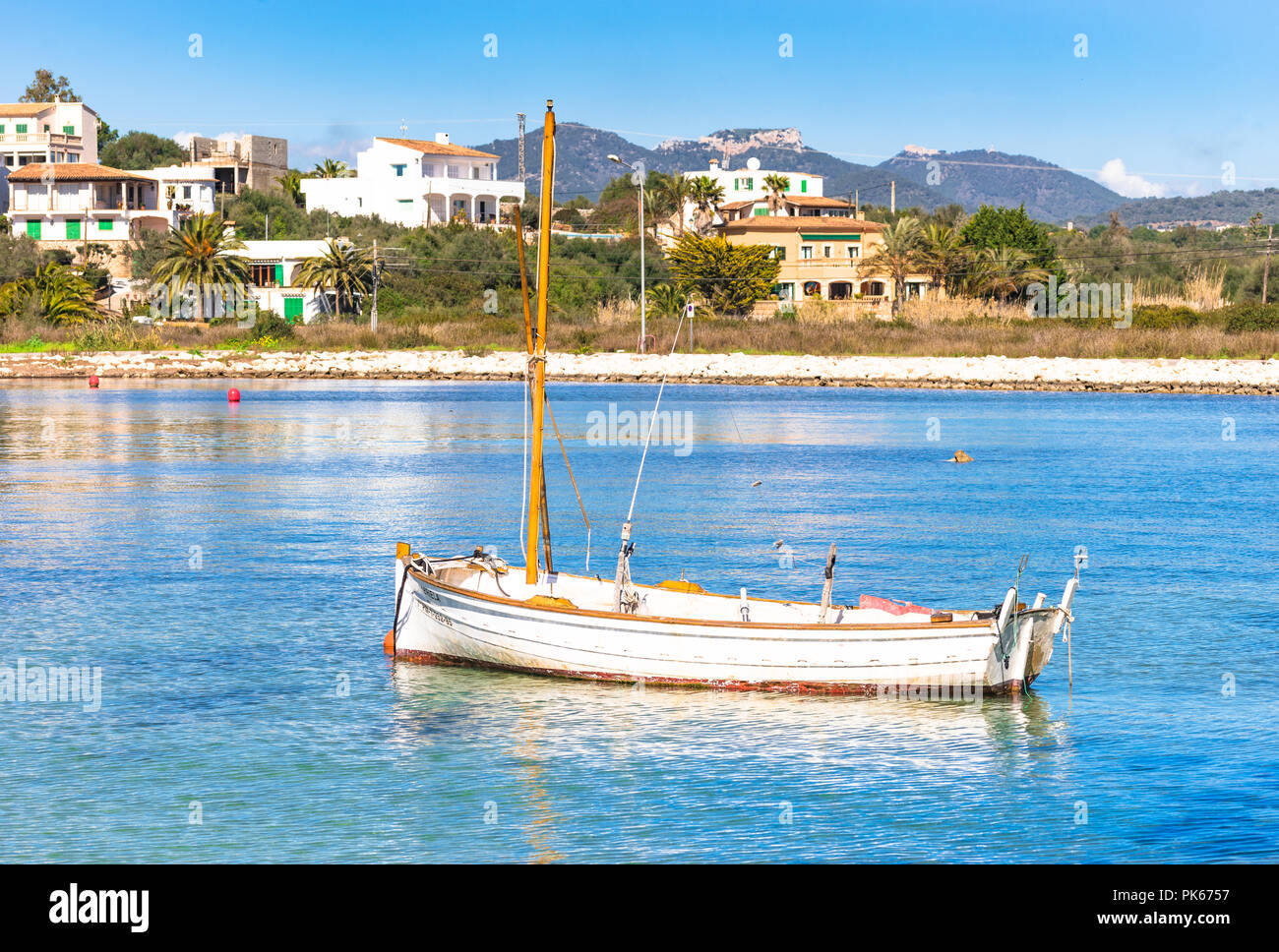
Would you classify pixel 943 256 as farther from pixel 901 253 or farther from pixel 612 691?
pixel 612 691

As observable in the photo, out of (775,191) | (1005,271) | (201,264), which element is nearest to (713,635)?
(1005,271)

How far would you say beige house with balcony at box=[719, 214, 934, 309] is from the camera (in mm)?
113562

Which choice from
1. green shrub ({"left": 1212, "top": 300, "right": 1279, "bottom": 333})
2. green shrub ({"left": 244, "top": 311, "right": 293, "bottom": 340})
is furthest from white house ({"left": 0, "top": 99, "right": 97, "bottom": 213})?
green shrub ({"left": 1212, "top": 300, "right": 1279, "bottom": 333})

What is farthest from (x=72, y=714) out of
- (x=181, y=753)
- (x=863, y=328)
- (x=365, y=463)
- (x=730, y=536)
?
Result: (x=863, y=328)

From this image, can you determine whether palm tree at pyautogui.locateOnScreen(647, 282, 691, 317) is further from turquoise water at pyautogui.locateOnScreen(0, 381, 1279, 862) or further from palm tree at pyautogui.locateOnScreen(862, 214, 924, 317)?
turquoise water at pyautogui.locateOnScreen(0, 381, 1279, 862)

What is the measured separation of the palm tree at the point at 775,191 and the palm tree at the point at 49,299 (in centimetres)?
6387

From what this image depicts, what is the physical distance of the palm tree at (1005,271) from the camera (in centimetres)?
10138

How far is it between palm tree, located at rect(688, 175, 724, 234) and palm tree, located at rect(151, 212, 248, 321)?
4662 centimetres

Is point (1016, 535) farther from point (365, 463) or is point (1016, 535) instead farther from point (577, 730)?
point (365, 463)

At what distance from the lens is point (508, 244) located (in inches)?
4461

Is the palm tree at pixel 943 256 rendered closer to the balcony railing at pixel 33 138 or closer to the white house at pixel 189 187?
the white house at pixel 189 187

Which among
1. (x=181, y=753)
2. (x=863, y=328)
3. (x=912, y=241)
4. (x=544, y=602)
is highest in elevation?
(x=912, y=241)

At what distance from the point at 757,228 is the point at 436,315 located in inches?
1167

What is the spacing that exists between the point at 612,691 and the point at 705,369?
74.7 meters
